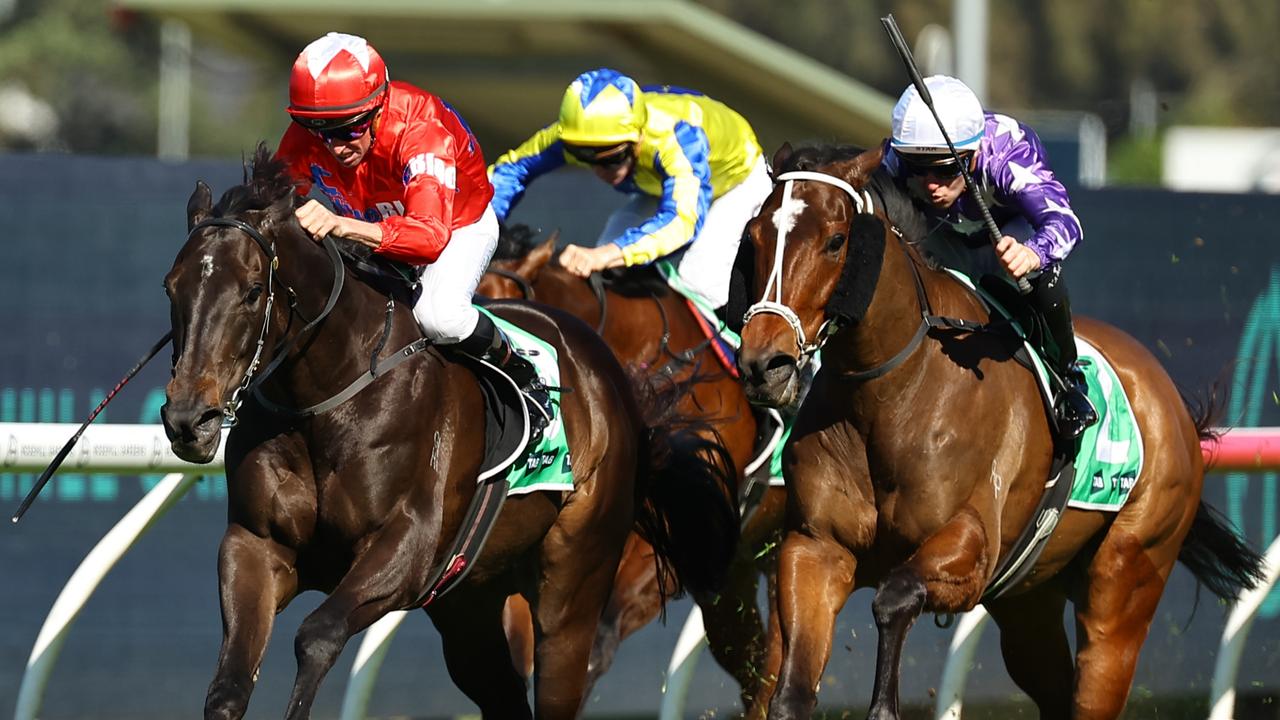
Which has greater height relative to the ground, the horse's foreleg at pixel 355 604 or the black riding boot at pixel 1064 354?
the black riding boot at pixel 1064 354

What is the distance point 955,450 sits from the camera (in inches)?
174

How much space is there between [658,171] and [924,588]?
2.35 meters

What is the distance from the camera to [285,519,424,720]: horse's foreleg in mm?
3795

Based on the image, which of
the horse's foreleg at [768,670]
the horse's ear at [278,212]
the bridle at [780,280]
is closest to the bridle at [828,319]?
the bridle at [780,280]

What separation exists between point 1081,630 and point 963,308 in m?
1.07

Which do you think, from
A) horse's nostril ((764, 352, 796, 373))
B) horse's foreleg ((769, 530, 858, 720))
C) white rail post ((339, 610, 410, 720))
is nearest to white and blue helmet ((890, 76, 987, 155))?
horse's nostril ((764, 352, 796, 373))

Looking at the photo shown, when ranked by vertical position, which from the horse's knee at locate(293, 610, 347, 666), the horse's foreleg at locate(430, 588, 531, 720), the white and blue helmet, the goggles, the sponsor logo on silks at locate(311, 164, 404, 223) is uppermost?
the white and blue helmet

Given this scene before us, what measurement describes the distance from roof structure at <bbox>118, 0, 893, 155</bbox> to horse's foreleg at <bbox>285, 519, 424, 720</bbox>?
10.7m

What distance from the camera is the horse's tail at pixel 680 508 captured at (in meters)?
5.29

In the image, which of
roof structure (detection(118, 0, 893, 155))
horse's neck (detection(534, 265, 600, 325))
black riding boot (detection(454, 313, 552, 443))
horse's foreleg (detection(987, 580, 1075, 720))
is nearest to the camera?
black riding boot (detection(454, 313, 552, 443))

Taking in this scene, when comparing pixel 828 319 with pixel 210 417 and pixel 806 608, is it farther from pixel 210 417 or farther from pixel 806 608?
pixel 210 417

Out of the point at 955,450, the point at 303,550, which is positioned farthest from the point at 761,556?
the point at 303,550

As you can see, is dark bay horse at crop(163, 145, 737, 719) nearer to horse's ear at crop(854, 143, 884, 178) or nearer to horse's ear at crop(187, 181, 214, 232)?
horse's ear at crop(187, 181, 214, 232)

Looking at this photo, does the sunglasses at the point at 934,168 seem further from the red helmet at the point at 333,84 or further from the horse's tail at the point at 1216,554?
the horse's tail at the point at 1216,554
